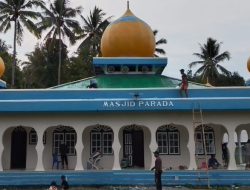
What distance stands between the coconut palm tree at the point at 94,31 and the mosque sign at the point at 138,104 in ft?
85.9

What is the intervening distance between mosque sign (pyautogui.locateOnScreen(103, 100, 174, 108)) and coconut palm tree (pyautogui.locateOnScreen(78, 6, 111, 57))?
26168mm

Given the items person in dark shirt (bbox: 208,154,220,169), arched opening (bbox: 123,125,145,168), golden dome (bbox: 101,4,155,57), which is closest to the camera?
person in dark shirt (bbox: 208,154,220,169)

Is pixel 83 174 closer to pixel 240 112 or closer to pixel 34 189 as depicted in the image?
pixel 34 189

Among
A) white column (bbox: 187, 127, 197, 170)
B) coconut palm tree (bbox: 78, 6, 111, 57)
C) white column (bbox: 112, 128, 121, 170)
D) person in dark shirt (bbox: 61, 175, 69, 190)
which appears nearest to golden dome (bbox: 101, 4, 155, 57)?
white column (bbox: 112, 128, 121, 170)

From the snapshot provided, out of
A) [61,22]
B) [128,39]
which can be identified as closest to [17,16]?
[61,22]

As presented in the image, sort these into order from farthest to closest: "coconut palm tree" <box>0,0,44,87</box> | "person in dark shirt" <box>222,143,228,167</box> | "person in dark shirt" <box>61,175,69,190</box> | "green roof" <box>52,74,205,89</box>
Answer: "coconut palm tree" <box>0,0,44,87</box>, "green roof" <box>52,74,205,89</box>, "person in dark shirt" <box>222,143,228,167</box>, "person in dark shirt" <box>61,175,69,190</box>

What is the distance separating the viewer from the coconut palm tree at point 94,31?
44.0m

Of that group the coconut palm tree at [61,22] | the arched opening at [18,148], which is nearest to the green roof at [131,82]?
the arched opening at [18,148]

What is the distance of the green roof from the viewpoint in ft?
70.5

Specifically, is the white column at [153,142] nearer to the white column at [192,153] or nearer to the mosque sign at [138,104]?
the mosque sign at [138,104]

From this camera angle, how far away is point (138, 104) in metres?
18.1

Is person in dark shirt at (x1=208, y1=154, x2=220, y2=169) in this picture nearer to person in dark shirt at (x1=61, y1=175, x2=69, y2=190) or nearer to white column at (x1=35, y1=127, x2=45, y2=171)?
person in dark shirt at (x1=61, y1=175, x2=69, y2=190)

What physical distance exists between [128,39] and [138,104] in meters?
6.55

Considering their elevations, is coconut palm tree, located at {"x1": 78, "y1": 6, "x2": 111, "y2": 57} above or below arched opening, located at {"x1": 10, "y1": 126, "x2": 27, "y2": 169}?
above
